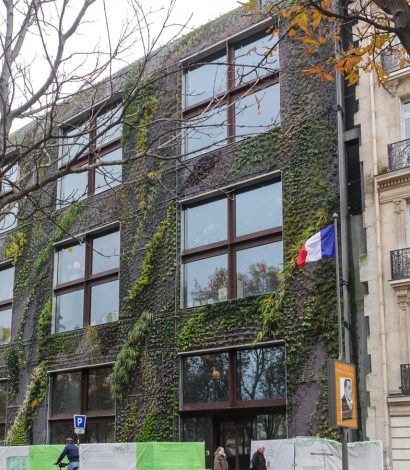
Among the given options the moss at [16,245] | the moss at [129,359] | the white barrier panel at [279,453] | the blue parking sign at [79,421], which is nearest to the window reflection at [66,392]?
the blue parking sign at [79,421]

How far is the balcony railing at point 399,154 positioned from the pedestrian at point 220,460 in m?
9.13

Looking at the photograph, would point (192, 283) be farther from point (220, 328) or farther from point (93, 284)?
point (93, 284)

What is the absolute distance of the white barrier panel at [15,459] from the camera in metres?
24.5

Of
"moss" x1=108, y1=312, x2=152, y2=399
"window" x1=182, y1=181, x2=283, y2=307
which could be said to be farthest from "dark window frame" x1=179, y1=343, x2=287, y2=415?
"moss" x1=108, y1=312, x2=152, y2=399

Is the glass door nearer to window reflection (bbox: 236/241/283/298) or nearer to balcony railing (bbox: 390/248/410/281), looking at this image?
window reflection (bbox: 236/241/283/298)

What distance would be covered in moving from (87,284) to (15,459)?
793 centimetres

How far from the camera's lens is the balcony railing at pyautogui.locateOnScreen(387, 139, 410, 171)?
22.3m

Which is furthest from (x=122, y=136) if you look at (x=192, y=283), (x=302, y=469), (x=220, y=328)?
(x=302, y=469)

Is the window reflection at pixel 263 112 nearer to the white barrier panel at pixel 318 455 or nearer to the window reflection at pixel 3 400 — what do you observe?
the white barrier panel at pixel 318 455

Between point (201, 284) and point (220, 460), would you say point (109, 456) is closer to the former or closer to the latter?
point (220, 460)

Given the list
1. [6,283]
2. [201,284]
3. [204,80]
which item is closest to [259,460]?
[201,284]

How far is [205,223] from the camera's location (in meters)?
27.0

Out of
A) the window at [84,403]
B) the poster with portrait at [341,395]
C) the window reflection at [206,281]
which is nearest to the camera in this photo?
the poster with portrait at [341,395]

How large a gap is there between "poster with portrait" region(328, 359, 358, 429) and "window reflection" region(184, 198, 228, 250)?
13.7 meters
